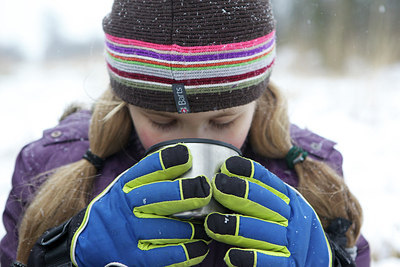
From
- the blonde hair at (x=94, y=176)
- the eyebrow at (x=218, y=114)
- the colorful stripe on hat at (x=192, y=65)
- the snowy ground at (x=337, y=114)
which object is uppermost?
the colorful stripe on hat at (x=192, y=65)

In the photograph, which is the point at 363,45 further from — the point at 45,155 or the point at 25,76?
the point at 25,76

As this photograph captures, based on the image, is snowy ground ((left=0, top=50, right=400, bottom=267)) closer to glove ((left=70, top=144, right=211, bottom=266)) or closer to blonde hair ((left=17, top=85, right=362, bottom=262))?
blonde hair ((left=17, top=85, right=362, bottom=262))

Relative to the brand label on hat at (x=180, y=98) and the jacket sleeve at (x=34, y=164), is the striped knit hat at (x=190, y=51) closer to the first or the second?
the brand label on hat at (x=180, y=98)

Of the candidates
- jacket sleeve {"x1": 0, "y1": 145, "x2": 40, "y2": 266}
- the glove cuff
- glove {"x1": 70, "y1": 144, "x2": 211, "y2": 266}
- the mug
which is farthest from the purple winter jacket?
the mug

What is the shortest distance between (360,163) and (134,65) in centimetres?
318

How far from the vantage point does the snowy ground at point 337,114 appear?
9.30 ft

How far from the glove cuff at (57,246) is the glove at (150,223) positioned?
0.05 metres

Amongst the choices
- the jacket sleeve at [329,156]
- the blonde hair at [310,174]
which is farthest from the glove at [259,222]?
the jacket sleeve at [329,156]

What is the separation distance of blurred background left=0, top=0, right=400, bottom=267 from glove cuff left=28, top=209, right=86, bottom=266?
0.71m

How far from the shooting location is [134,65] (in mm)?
1254

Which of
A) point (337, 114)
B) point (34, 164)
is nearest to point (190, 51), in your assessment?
point (34, 164)

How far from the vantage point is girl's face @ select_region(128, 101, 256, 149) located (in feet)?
4.18

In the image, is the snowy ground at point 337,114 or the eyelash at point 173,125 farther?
the snowy ground at point 337,114

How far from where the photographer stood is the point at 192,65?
1.18 metres
